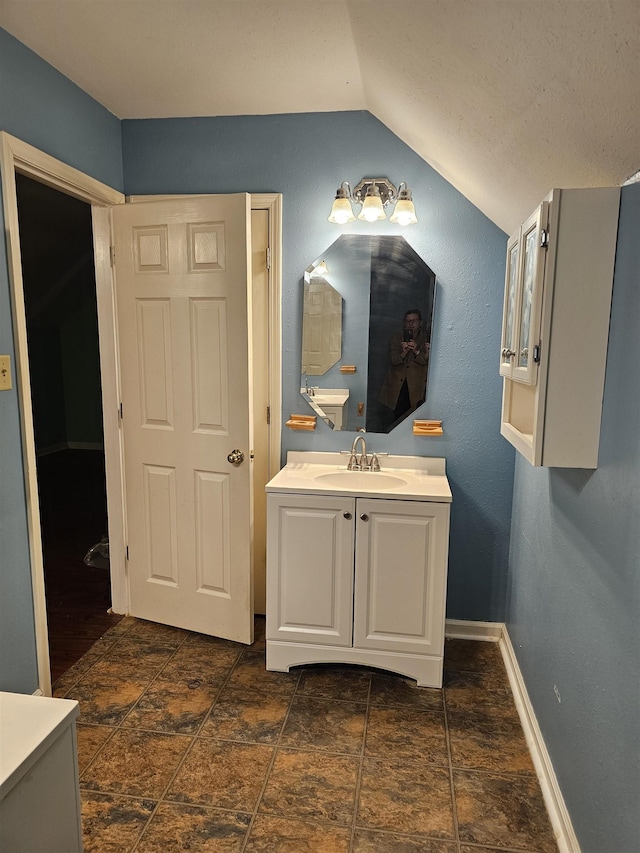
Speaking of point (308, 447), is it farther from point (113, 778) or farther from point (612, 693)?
point (612, 693)

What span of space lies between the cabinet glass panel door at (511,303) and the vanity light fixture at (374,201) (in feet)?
2.39

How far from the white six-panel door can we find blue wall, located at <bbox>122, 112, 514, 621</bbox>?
0.32m

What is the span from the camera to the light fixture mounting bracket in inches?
101

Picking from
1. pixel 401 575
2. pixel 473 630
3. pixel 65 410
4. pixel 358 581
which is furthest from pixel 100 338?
pixel 65 410

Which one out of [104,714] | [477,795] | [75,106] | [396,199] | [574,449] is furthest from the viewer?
[396,199]

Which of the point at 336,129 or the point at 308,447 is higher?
the point at 336,129

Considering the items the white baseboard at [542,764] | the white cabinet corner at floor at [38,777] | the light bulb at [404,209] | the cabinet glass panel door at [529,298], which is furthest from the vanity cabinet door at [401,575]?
the white cabinet corner at floor at [38,777]

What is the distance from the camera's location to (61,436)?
21.1 ft

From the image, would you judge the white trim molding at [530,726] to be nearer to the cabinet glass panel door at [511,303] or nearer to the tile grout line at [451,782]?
the tile grout line at [451,782]

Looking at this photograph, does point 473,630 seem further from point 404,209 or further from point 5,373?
point 5,373

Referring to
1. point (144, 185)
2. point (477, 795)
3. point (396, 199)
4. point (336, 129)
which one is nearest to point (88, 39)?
point (144, 185)

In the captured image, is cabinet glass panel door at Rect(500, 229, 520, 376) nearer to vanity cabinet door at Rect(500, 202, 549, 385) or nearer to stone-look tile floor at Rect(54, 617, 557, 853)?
vanity cabinet door at Rect(500, 202, 549, 385)

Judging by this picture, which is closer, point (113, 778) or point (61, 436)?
point (113, 778)

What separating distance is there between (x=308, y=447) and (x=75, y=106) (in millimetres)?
1757
